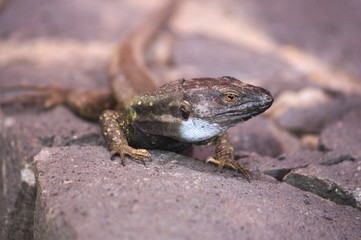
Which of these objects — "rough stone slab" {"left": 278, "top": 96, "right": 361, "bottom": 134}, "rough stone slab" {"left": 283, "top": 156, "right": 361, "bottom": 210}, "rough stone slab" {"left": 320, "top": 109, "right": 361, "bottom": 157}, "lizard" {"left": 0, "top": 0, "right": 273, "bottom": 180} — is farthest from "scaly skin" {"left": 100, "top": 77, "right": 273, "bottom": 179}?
"rough stone slab" {"left": 278, "top": 96, "right": 361, "bottom": 134}

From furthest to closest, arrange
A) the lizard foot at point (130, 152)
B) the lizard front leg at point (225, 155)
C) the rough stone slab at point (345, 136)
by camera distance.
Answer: the rough stone slab at point (345, 136), the lizard front leg at point (225, 155), the lizard foot at point (130, 152)

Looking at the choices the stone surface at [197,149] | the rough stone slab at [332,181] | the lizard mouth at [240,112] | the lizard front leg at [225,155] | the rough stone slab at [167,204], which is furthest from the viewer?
the lizard front leg at [225,155]

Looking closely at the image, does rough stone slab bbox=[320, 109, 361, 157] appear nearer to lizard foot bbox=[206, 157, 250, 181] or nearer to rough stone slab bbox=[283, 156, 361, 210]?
rough stone slab bbox=[283, 156, 361, 210]

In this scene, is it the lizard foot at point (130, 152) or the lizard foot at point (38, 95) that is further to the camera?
the lizard foot at point (38, 95)

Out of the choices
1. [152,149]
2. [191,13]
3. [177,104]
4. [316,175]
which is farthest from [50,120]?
[191,13]

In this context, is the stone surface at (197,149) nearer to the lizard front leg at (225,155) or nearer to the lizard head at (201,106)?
the lizard front leg at (225,155)

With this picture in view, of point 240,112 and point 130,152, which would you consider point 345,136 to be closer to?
point 240,112

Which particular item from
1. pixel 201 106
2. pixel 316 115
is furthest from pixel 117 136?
pixel 316 115

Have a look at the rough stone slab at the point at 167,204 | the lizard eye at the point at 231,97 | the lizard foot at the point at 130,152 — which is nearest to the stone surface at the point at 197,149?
the rough stone slab at the point at 167,204
